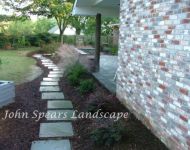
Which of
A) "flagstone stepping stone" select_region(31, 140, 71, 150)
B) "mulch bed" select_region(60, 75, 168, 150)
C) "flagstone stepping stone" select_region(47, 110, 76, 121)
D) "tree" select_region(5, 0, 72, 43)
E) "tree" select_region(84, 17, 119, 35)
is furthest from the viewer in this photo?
"tree" select_region(84, 17, 119, 35)

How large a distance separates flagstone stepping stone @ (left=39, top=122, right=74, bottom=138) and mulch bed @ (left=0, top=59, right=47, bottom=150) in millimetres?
105

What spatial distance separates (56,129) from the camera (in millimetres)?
5469

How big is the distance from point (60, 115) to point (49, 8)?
63.9ft

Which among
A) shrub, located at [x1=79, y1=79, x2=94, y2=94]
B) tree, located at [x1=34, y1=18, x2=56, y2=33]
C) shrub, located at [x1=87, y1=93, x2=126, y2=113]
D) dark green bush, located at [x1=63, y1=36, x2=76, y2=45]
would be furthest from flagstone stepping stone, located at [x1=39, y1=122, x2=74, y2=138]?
tree, located at [x1=34, y1=18, x2=56, y2=33]

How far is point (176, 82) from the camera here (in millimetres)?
3988

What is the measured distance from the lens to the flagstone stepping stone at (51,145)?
4.65 meters

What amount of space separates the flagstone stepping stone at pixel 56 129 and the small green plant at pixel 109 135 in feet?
2.50

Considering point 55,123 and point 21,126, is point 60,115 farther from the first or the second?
point 21,126

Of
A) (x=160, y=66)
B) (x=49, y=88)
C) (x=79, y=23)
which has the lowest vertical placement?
(x=49, y=88)

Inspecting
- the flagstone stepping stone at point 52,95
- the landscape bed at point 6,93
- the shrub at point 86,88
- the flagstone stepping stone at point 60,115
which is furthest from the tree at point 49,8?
the flagstone stepping stone at point 60,115

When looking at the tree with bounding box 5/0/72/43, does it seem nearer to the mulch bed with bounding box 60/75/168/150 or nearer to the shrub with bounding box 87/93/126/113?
the mulch bed with bounding box 60/75/168/150

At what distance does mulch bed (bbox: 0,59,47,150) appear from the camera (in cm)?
483

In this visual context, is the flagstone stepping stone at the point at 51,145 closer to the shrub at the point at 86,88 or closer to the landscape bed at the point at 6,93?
the landscape bed at the point at 6,93

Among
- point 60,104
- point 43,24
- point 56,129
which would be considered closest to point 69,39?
point 43,24
